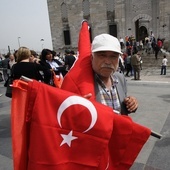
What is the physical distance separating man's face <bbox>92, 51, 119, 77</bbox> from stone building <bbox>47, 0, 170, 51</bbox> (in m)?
25.2

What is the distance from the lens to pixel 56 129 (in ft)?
4.79

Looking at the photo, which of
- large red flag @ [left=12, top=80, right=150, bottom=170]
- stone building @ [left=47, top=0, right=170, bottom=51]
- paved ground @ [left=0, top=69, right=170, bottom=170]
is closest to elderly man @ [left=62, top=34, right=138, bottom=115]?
large red flag @ [left=12, top=80, right=150, bottom=170]

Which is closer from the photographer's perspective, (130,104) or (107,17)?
(130,104)

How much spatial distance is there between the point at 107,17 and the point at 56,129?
28.1 metres

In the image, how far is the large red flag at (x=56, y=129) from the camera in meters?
1.43

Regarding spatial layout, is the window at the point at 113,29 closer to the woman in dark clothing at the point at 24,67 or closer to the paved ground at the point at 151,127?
the paved ground at the point at 151,127

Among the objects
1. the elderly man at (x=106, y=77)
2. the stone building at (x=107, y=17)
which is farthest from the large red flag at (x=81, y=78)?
the stone building at (x=107, y=17)

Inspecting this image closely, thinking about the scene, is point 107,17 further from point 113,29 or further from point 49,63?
point 49,63

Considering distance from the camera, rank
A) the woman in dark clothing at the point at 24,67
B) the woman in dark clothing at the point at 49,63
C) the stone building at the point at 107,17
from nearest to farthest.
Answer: the woman in dark clothing at the point at 24,67 → the woman in dark clothing at the point at 49,63 → the stone building at the point at 107,17

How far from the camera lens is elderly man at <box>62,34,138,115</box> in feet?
5.62

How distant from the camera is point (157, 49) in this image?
59.1ft

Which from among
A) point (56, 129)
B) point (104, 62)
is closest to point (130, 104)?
point (104, 62)

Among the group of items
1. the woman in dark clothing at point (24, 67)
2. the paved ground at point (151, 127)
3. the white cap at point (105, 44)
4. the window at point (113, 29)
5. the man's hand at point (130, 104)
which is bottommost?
the paved ground at point (151, 127)

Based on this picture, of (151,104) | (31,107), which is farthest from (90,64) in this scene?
(151,104)
